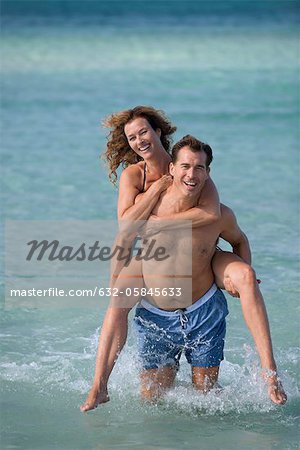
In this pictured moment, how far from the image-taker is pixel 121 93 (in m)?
18.4

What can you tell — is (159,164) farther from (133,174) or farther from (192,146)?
(192,146)

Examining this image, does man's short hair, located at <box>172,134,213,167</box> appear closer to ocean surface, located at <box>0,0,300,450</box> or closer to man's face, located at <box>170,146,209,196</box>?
man's face, located at <box>170,146,209,196</box>

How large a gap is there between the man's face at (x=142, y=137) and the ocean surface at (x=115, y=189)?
1161 mm

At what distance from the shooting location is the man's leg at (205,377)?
583 centimetres

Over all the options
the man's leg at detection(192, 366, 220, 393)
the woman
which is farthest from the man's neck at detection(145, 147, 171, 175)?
the man's leg at detection(192, 366, 220, 393)

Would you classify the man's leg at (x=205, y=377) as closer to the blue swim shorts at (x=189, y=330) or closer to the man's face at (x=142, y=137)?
the blue swim shorts at (x=189, y=330)

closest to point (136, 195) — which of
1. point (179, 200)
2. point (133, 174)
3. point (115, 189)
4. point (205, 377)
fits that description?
point (133, 174)

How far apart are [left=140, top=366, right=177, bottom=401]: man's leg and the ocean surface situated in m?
0.06

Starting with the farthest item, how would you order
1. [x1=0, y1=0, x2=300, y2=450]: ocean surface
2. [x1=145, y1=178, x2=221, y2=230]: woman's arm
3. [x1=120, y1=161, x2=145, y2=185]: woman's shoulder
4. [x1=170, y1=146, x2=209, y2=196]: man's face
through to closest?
[x1=0, y1=0, x2=300, y2=450]: ocean surface, [x1=120, y1=161, x2=145, y2=185]: woman's shoulder, [x1=145, y1=178, x2=221, y2=230]: woman's arm, [x1=170, y1=146, x2=209, y2=196]: man's face

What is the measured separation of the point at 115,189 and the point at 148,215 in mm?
5873

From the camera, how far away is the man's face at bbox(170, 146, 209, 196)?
543cm

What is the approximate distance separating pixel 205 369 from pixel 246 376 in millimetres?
340

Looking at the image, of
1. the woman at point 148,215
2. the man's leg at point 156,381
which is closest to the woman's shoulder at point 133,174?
the woman at point 148,215

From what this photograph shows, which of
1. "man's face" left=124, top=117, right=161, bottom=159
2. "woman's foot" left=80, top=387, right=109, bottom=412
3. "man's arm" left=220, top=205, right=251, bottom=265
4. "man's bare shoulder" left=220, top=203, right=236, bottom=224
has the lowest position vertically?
"woman's foot" left=80, top=387, right=109, bottom=412
